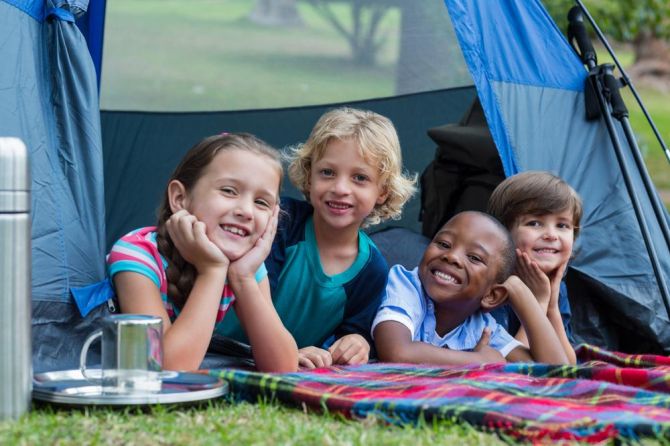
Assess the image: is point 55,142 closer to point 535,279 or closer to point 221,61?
point 535,279

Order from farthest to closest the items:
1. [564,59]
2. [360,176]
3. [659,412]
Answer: [564,59]
[360,176]
[659,412]

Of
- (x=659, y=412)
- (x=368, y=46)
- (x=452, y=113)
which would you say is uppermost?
(x=368, y=46)

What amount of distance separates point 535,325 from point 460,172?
46.7 inches

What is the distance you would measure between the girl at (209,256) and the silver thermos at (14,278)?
50 cm

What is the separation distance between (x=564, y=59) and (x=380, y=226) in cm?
114

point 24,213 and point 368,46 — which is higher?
point 368,46

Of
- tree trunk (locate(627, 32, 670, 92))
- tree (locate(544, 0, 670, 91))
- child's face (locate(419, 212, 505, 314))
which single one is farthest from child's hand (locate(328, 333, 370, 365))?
tree trunk (locate(627, 32, 670, 92))

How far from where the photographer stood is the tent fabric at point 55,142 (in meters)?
2.72

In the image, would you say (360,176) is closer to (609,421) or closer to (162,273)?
(162,273)

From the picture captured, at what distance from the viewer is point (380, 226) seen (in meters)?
4.35

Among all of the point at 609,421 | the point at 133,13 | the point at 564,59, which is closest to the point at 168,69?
the point at 133,13

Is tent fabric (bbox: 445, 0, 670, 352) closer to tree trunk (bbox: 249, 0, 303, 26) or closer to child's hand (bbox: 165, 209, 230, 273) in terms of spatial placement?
child's hand (bbox: 165, 209, 230, 273)

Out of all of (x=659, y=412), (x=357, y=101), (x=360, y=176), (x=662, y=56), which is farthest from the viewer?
(x=662, y=56)

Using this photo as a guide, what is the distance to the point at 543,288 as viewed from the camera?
3.15m
